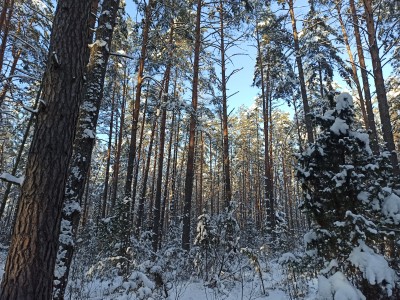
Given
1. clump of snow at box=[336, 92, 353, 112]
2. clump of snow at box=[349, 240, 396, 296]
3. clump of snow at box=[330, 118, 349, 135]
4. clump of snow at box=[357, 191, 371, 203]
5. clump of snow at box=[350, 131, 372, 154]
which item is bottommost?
clump of snow at box=[349, 240, 396, 296]

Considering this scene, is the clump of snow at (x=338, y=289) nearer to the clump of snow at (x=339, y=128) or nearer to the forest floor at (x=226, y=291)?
the clump of snow at (x=339, y=128)

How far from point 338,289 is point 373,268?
0.71m

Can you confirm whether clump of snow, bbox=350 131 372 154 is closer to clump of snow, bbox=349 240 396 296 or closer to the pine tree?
the pine tree

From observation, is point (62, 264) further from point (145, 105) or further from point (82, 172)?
point (145, 105)

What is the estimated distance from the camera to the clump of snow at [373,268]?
3682mm

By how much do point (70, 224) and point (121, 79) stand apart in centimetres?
1454

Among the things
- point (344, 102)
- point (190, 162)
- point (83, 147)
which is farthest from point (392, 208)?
point (190, 162)

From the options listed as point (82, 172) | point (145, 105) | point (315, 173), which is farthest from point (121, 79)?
point (315, 173)

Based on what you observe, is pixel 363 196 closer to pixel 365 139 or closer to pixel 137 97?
pixel 365 139

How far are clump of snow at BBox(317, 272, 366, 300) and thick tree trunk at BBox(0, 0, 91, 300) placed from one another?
121 inches

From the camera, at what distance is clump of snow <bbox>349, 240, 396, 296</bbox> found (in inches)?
145

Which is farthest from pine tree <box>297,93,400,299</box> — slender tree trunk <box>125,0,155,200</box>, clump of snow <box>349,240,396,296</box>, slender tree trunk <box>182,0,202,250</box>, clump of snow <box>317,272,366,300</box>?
slender tree trunk <box>125,0,155,200</box>

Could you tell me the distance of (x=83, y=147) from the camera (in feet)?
15.6

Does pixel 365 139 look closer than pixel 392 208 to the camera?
No
